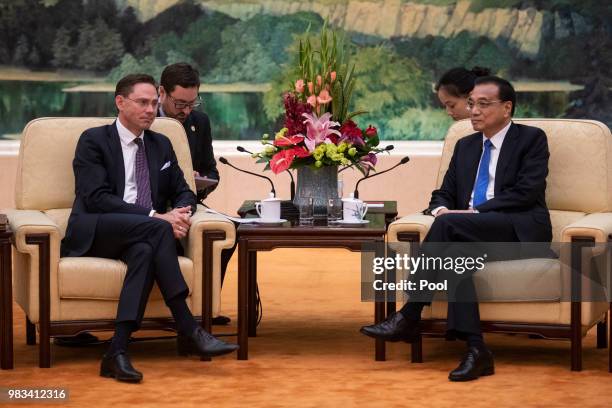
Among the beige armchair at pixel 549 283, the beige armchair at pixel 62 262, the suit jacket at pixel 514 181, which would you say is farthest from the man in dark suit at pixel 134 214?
the suit jacket at pixel 514 181

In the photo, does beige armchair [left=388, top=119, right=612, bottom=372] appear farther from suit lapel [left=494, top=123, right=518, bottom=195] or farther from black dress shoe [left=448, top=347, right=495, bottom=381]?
suit lapel [left=494, top=123, right=518, bottom=195]

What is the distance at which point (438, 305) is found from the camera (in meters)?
5.42

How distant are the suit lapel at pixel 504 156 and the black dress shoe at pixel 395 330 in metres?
0.79

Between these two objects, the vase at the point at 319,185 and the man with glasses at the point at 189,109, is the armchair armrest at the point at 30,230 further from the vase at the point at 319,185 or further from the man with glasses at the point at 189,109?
the man with glasses at the point at 189,109

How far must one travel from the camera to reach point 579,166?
229 inches

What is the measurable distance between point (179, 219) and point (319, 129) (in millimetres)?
798

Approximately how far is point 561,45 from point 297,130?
507cm

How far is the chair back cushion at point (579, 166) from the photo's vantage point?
5785 mm

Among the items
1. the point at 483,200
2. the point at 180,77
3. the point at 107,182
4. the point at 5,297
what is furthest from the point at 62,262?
the point at 483,200

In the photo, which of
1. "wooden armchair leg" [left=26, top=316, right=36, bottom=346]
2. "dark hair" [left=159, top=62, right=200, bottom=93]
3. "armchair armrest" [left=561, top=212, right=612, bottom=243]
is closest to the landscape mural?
"dark hair" [left=159, top=62, right=200, bottom=93]

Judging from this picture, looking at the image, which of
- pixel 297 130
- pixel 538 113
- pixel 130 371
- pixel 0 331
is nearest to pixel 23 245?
pixel 0 331

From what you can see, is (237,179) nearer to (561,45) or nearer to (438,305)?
(561,45)

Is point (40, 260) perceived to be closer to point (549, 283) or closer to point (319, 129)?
point (319, 129)

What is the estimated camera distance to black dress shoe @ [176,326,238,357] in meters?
5.31
